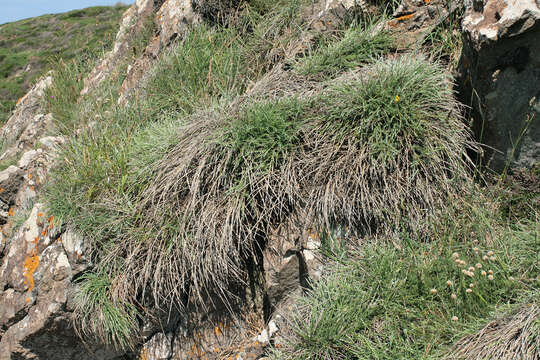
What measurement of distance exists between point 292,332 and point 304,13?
136 inches

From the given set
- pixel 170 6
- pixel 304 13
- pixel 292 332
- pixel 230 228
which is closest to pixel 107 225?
pixel 230 228

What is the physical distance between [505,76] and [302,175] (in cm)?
156

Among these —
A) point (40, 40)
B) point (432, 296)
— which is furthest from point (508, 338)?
point (40, 40)

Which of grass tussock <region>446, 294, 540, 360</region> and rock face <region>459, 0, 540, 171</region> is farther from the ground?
rock face <region>459, 0, 540, 171</region>

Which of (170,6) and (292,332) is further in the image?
(170,6)

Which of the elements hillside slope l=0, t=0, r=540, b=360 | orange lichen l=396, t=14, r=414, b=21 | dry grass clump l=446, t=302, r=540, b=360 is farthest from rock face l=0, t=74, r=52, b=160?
dry grass clump l=446, t=302, r=540, b=360

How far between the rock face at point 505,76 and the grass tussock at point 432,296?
440 mm

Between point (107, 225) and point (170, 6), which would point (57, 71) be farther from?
point (107, 225)

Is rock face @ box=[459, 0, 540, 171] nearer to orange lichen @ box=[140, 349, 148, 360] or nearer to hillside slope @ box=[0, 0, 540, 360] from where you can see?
hillside slope @ box=[0, 0, 540, 360]

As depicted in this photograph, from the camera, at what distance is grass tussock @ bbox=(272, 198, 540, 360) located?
2.19m

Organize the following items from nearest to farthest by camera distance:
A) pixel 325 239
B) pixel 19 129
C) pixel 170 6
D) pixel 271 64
Result: pixel 325 239 < pixel 271 64 < pixel 170 6 < pixel 19 129

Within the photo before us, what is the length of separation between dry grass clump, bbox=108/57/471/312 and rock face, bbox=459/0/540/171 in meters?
0.22

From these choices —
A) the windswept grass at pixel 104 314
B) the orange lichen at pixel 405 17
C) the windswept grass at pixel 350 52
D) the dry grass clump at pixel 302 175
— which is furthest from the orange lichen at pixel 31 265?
the orange lichen at pixel 405 17

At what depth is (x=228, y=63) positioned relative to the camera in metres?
4.64
